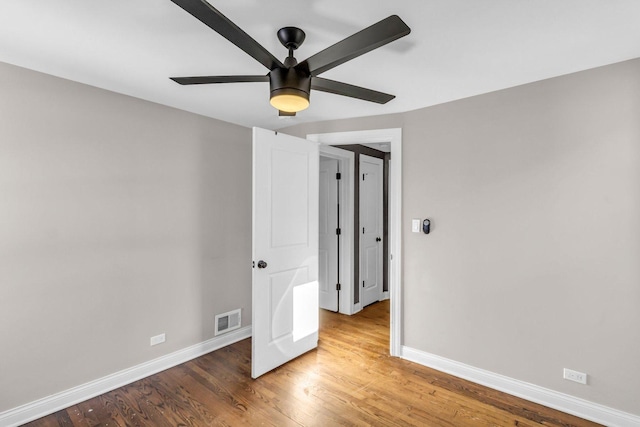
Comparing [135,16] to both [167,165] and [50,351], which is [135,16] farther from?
[50,351]

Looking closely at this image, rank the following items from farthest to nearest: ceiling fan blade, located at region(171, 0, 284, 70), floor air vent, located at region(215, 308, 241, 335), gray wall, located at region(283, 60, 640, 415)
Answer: floor air vent, located at region(215, 308, 241, 335), gray wall, located at region(283, 60, 640, 415), ceiling fan blade, located at region(171, 0, 284, 70)

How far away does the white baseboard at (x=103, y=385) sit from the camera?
80.2 inches

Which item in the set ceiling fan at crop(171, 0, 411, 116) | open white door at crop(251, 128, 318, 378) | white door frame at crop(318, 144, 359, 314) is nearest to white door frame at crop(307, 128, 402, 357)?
open white door at crop(251, 128, 318, 378)

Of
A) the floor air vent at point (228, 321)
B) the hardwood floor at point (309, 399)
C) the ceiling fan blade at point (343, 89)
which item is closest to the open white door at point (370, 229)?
the hardwood floor at point (309, 399)

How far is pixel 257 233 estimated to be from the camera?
2.62 m

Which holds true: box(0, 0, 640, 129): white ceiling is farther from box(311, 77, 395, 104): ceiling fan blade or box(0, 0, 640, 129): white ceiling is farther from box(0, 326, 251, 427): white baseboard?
box(0, 326, 251, 427): white baseboard

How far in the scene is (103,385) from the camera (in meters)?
2.38

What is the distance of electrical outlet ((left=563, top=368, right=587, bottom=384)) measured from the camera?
2105 mm

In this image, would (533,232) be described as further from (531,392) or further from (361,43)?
(361,43)

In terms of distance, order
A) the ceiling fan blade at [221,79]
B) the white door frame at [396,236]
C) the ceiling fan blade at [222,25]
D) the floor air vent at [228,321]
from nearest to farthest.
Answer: the ceiling fan blade at [222,25] < the ceiling fan blade at [221,79] < the white door frame at [396,236] < the floor air vent at [228,321]

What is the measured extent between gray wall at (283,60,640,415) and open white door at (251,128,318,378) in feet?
3.07

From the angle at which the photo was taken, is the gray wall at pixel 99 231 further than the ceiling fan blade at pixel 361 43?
Yes

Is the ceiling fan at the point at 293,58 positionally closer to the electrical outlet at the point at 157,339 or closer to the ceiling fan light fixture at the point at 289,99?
the ceiling fan light fixture at the point at 289,99

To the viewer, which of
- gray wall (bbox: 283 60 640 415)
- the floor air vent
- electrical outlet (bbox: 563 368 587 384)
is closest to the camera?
gray wall (bbox: 283 60 640 415)
